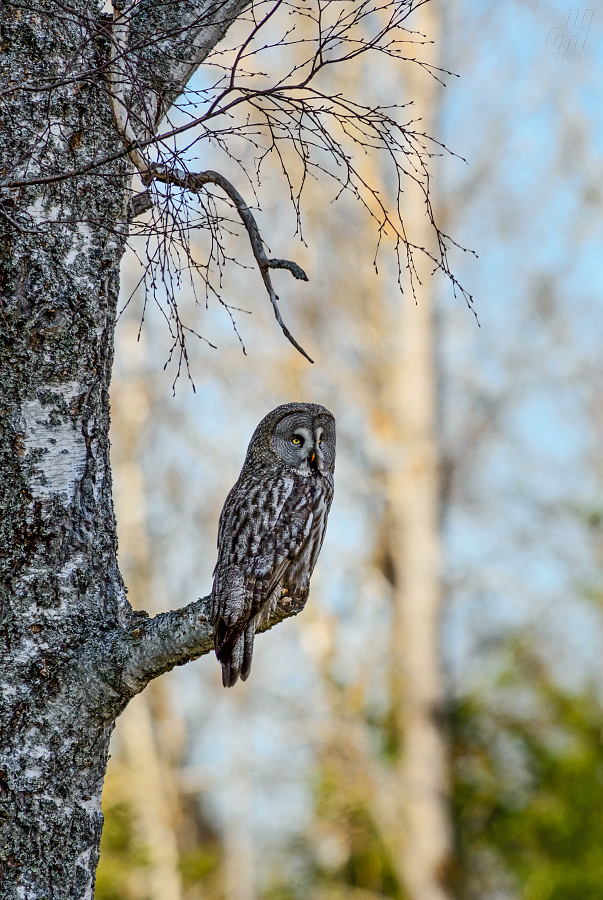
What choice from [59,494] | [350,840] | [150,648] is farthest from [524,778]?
[59,494]

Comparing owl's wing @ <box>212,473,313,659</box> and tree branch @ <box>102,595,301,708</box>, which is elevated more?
owl's wing @ <box>212,473,313,659</box>

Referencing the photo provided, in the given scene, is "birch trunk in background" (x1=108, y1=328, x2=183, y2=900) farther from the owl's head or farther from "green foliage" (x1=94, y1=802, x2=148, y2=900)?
the owl's head

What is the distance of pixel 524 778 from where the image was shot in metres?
11.2

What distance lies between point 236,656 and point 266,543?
0.42m

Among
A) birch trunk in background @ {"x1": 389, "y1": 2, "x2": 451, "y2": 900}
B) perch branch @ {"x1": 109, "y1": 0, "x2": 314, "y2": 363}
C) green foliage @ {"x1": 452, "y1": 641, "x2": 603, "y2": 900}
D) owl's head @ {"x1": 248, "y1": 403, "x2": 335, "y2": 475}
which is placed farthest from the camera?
green foliage @ {"x1": 452, "y1": 641, "x2": 603, "y2": 900}

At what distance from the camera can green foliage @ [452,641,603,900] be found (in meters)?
10.8

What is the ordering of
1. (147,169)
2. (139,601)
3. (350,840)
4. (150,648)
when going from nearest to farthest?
(147,169)
(150,648)
(139,601)
(350,840)

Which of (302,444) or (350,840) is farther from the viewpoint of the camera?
(350,840)

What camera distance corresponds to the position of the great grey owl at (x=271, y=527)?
2721mm

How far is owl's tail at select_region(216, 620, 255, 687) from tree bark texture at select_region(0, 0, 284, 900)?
0.30m

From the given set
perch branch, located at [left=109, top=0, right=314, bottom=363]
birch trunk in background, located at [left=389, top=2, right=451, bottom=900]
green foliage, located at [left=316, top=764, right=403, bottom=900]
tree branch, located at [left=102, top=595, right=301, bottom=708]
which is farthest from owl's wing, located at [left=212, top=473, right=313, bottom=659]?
green foliage, located at [left=316, top=764, right=403, bottom=900]

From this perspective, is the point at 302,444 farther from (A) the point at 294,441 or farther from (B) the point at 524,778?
(B) the point at 524,778

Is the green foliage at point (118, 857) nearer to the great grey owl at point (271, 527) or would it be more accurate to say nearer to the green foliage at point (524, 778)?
the green foliage at point (524, 778)

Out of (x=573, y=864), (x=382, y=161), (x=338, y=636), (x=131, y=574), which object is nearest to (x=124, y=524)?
(x=131, y=574)
